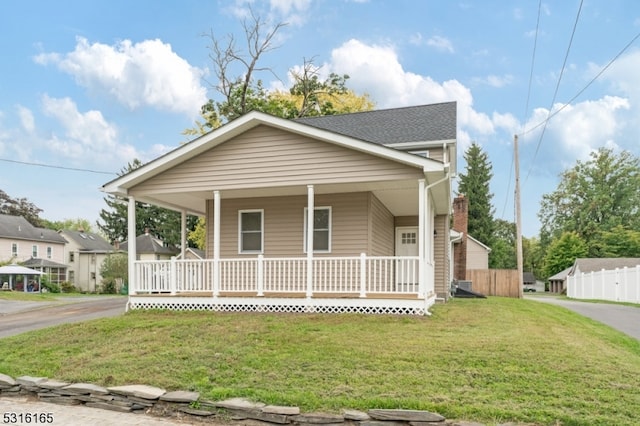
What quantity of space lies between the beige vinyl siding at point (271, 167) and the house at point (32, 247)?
122ft

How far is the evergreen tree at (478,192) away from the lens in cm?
4509

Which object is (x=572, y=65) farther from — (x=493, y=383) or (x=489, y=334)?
(x=493, y=383)

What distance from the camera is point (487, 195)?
153ft

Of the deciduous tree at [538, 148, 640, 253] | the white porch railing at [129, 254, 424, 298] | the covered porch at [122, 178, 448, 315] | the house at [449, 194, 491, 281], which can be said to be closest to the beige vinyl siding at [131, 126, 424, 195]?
the covered porch at [122, 178, 448, 315]

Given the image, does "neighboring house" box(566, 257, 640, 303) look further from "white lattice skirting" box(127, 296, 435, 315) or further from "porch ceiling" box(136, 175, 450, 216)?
"white lattice skirting" box(127, 296, 435, 315)

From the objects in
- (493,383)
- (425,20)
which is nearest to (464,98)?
(425,20)

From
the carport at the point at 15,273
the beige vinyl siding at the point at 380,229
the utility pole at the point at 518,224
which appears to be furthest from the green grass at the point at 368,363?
the carport at the point at 15,273

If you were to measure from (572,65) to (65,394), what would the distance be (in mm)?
15698

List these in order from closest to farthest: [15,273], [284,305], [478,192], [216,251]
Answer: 1. [284,305]
2. [216,251]
3. [15,273]
4. [478,192]

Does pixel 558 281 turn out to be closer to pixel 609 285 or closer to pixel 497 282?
pixel 609 285

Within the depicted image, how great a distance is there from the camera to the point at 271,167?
10422 millimetres

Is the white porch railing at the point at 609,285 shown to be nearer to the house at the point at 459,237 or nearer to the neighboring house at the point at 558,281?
the house at the point at 459,237

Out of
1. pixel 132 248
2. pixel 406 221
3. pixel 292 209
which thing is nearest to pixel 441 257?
pixel 406 221

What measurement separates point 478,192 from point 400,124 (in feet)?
114
